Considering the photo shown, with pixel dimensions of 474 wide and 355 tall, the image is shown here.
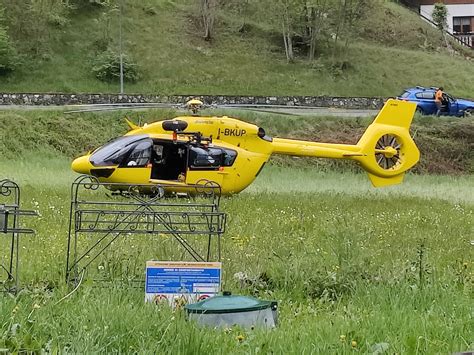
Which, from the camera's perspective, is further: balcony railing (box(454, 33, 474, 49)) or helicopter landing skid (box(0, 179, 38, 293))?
balcony railing (box(454, 33, 474, 49))

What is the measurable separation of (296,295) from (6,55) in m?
38.6

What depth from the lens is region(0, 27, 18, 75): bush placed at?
40875 millimetres

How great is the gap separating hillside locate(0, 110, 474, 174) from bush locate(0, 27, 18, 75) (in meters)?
14.9

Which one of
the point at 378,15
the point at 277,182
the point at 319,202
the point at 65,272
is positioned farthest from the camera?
the point at 378,15

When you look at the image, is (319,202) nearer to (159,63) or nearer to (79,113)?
(79,113)

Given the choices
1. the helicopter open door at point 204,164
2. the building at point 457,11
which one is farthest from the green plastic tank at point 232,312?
the building at point 457,11

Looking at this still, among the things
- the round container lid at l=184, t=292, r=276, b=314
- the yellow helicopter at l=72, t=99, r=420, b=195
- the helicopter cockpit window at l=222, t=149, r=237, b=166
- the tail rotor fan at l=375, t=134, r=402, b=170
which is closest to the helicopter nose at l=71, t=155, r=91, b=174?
the yellow helicopter at l=72, t=99, r=420, b=195

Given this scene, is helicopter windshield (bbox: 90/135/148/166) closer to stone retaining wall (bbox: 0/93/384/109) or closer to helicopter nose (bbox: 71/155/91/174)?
helicopter nose (bbox: 71/155/91/174)

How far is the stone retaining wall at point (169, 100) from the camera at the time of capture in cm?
3359

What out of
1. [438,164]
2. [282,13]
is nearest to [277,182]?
[438,164]

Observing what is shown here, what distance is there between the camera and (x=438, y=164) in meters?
29.0

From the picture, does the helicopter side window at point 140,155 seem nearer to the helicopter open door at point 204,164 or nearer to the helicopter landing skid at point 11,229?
the helicopter open door at point 204,164

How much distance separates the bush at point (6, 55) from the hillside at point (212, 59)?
0.43m

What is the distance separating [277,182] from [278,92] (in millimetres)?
23814
